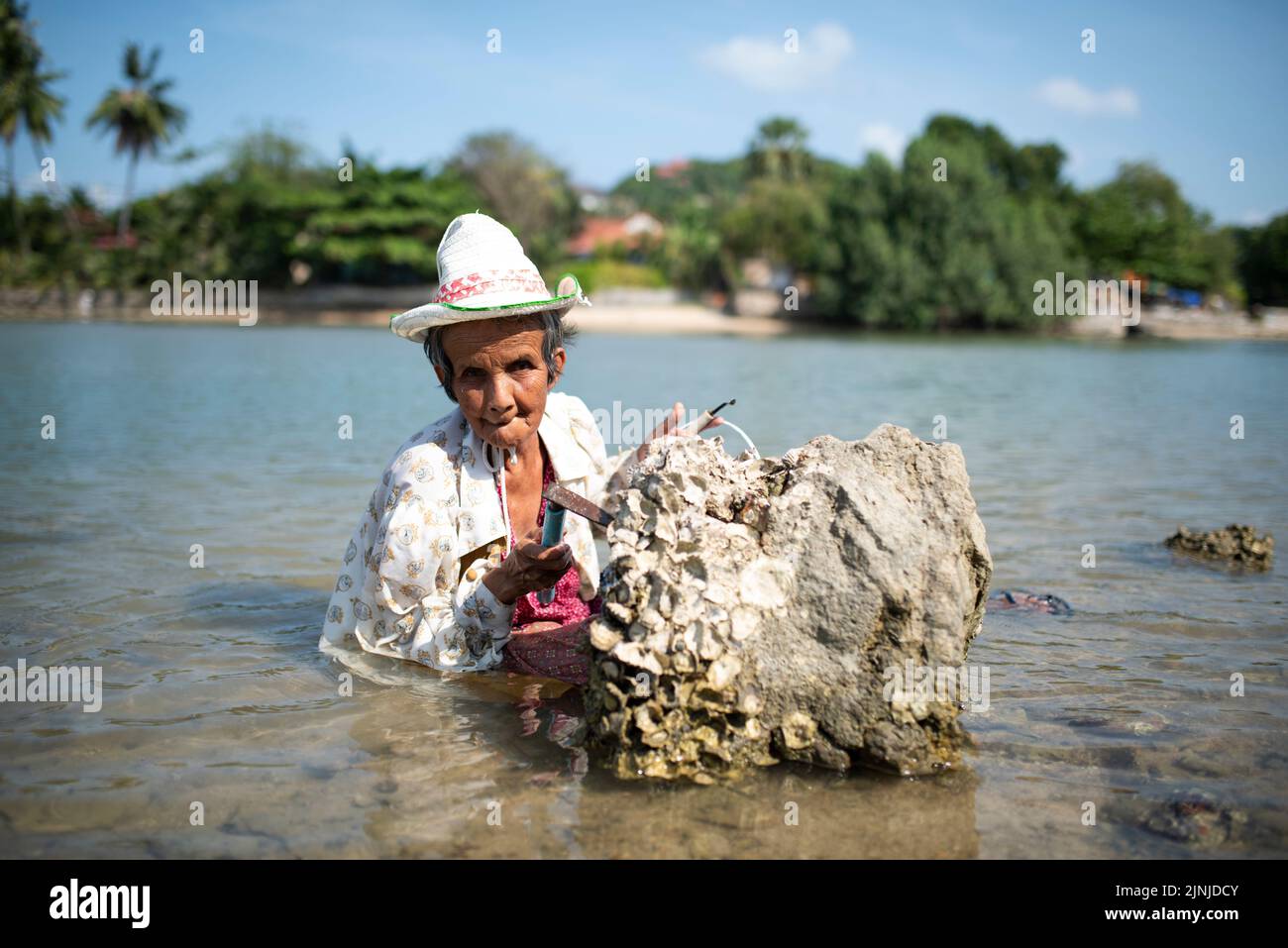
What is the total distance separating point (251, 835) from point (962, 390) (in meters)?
16.9

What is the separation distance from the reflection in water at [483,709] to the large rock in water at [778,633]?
0.12 m

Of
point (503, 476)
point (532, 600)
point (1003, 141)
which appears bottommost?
point (532, 600)

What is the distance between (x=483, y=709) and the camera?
343cm

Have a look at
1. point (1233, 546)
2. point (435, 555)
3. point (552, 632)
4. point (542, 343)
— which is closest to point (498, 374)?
point (542, 343)

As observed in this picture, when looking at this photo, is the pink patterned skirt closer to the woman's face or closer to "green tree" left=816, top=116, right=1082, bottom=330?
the woman's face

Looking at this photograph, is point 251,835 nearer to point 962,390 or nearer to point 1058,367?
point 962,390

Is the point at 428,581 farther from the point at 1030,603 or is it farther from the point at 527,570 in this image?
the point at 1030,603

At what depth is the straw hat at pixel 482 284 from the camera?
3.00 m

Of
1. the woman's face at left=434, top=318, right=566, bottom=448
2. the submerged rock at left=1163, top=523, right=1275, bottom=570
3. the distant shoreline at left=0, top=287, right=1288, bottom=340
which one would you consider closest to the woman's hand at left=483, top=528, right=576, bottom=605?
the woman's face at left=434, top=318, right=566, bottom=448

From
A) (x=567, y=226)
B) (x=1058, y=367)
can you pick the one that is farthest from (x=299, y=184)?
(x=1058, y=367)

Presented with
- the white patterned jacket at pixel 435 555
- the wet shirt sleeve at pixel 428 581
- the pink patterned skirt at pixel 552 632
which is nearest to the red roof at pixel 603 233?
the pink patterned skirt at pixel 552 632

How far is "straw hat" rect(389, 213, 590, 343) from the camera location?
3.00m

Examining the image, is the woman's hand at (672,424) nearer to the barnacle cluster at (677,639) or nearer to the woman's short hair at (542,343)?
the woman's short hair at (542,343)
